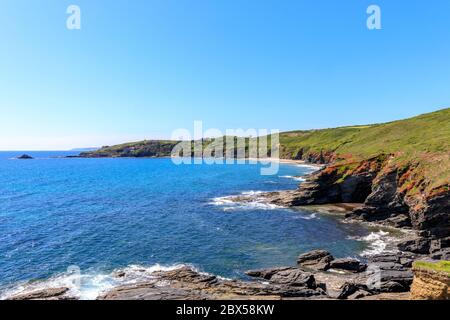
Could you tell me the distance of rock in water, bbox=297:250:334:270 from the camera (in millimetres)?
42675

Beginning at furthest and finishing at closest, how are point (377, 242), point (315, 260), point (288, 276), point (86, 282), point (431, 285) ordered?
point (377, 242)
point (315, 260)
point (86, 282)
point (288, 276)
point (431, 285)

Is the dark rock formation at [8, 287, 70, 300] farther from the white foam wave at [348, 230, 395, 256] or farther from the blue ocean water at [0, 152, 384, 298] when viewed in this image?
the white foam wave at [348, 230, 395, 256]

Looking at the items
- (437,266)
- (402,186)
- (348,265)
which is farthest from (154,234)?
(402,186)

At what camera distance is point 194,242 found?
53500 mm

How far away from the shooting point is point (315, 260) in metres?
44.3

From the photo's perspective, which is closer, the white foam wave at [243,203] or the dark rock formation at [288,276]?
the dark rock formation at [288,276]

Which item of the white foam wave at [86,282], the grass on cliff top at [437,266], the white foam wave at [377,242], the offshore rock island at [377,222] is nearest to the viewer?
the grass on cliff top at [437,266]

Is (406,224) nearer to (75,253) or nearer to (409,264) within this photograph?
(409,264)

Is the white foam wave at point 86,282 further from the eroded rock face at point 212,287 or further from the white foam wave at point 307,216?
the white foam wave at point 307,216

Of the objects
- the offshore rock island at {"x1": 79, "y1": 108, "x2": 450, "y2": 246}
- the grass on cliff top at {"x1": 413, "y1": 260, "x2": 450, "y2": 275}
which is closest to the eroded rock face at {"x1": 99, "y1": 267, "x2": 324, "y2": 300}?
the grass on cliff top at {"x1": 413, "y1": 260, "x2": 450, "y2": 275}

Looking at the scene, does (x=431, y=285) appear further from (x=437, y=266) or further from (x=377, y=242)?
(x=377, y=242)

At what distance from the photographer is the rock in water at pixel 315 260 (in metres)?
42.7

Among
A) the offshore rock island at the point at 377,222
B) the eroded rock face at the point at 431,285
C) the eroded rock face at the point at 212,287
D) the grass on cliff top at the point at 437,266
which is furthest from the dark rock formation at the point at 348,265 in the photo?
the grass on cliff top at the point at 437,266

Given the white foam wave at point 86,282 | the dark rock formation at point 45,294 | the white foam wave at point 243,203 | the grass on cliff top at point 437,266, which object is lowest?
the white foam wave at point 86,282
